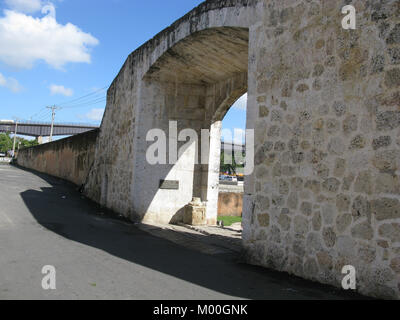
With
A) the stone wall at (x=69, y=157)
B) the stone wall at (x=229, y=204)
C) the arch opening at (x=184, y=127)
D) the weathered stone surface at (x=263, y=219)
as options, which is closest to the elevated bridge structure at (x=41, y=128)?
the stone wall at (x=69, y=157)

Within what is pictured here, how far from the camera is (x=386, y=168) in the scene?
3.53 m

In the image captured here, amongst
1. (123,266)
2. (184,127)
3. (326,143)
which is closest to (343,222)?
(326,143)

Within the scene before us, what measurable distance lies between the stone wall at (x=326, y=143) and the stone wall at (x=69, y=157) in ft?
33.4

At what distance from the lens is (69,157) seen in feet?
59.9

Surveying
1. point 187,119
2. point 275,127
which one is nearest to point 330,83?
point 275,127

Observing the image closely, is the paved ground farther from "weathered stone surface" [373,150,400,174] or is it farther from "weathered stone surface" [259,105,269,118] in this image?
"weathered stone surface" [259,105,269,118]

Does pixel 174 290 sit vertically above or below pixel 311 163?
below

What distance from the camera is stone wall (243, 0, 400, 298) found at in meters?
3.54

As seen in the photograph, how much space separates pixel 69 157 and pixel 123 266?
49.2 feet

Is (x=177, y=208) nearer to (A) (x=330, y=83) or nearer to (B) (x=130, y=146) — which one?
(B) (x=130, y=146)

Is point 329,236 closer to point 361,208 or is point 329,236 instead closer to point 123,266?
point 361,208

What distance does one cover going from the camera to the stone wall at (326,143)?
3543mm

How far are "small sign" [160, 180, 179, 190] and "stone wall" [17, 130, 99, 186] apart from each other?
5925 millimetres

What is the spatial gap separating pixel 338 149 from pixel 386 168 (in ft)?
1.96
